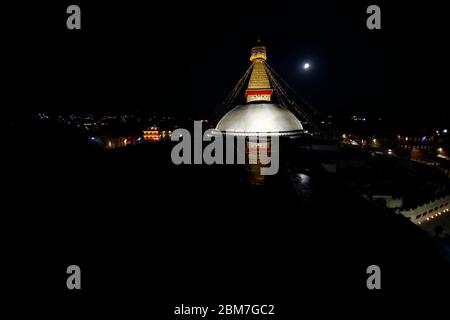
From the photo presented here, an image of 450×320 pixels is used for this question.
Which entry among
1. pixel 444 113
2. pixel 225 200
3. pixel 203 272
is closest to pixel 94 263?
pixel 203 272

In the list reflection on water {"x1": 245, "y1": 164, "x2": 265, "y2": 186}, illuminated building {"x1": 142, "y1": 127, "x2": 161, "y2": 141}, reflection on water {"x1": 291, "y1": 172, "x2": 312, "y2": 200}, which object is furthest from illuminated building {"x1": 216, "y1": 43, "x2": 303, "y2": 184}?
illuminated building {"x1": 142, "y1": 127, "x2": 161, "y2": 141}

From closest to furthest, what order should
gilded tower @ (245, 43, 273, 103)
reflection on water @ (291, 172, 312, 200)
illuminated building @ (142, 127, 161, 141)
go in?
reflection on water @ (291, 172, 312, 200), gilded tower @ (245, 43, 273, 103), illuminated building @ (142, 127, 161, 141)

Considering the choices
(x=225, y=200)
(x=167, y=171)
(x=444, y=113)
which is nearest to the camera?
(x=225, y=200)

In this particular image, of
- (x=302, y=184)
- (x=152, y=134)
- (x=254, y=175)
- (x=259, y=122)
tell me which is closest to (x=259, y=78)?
(x=259, y=122)

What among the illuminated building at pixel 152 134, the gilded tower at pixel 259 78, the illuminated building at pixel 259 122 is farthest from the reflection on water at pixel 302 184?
the illuminated building at pixel 152 134

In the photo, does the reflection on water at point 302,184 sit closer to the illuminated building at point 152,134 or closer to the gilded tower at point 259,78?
the gilded tower at point 259,78

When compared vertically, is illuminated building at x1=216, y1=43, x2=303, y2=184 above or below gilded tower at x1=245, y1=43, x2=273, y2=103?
below

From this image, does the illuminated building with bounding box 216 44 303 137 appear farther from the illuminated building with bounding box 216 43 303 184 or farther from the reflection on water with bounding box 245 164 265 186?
the reflection on water with bounding box 245 164 265 186

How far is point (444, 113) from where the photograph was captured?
253 feet

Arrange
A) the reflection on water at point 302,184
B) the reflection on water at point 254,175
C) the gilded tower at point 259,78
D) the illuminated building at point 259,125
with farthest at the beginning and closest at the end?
the gilded tower at point 259,78
the illuminated building at point 259,125
the reflection on water at point 254,175
the reflection on water at point 302,184
